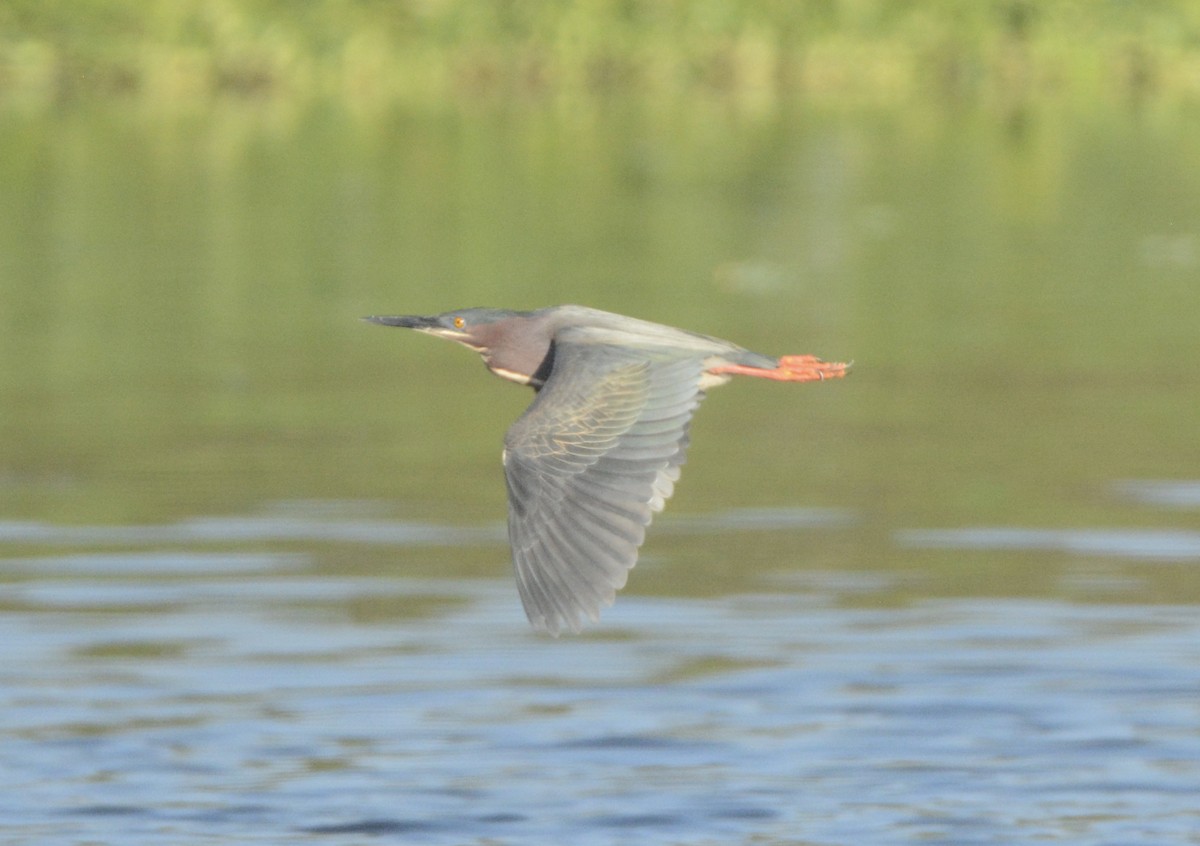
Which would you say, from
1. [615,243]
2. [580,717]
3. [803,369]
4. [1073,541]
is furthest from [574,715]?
[615,243]

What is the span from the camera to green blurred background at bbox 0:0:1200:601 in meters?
11.7

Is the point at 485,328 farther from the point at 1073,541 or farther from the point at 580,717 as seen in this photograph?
the point at 1073,541

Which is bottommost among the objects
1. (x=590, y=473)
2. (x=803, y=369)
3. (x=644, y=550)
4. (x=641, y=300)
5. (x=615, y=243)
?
(x=644, y=550)

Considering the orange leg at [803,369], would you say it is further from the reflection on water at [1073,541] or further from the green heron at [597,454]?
the reflection on water at [1073,541]

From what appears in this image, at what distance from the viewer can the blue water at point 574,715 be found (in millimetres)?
7590

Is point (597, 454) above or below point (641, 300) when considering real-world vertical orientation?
below

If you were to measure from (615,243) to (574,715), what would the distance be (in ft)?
34.9

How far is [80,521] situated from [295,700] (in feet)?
8.70

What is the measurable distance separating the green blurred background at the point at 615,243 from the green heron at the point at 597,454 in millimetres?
4339

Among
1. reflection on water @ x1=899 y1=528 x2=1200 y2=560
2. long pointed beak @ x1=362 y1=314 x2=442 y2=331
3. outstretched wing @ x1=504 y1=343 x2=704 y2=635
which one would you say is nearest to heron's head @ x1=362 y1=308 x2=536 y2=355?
long pointed beak @ x1=362 y1=314 x2=442 y2=331

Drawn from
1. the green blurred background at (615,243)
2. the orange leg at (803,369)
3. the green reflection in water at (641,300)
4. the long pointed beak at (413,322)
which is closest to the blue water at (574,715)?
the green reflection in water at (641,300)

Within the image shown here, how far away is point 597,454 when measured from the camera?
18.1 ft

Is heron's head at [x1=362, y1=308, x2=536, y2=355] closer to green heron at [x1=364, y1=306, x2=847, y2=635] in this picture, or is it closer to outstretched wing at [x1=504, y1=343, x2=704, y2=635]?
green heron at [x1=364, y1=306, x2=847, y2=635]

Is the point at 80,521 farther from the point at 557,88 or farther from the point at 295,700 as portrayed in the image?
the point at 557,88
